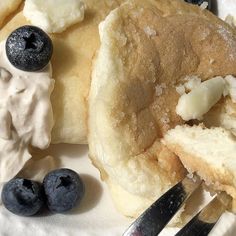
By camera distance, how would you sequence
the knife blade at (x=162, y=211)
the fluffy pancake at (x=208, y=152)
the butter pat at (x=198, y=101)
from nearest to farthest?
1. the knife blade at (x=162, y=211)
2. the fluffy pancake at (x=208, y=152)
3. the butter pat at (x=198, y=101)

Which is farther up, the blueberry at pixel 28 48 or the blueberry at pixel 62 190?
the blueberry at pixel 28 48

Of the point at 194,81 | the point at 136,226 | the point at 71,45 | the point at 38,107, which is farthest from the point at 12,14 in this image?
the point at 136,226

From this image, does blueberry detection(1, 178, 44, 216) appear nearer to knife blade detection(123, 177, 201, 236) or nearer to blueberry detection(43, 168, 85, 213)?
blueberry detection(43, 168, 85, 213)

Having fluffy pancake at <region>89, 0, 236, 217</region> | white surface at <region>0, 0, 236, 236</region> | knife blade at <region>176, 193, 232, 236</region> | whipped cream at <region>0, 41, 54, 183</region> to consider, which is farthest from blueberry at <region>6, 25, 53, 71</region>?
knife blade at <region>176, 193, 232, 236</region>

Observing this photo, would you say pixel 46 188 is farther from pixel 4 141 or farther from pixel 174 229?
pixel 174 229

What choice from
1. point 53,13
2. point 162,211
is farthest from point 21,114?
point 162,211

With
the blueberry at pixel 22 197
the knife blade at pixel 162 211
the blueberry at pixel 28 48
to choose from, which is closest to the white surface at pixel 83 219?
the blueberry at pixel 22 197

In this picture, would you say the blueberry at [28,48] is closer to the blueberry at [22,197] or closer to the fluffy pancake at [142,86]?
the fluffy pancake at [142,86]
